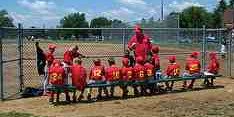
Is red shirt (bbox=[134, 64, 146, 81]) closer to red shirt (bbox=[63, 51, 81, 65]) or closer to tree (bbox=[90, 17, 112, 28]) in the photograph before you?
red shirt (bbox=[63, 51, 81, 65])

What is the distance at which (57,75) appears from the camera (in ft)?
45.1

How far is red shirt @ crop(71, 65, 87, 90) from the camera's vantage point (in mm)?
14100

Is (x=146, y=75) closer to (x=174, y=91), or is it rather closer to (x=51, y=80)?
(x=174, y=91)

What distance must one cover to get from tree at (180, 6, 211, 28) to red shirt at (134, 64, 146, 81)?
7652 centimetres

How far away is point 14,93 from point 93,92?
221cm

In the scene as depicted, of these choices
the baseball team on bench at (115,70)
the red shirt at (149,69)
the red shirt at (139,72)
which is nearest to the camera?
the baseball team on bench at (115,70)

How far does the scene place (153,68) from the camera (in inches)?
621

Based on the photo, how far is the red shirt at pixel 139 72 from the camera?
1541 cm

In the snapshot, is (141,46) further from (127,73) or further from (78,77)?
(78,77)

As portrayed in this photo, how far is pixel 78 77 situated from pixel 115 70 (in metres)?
1.25

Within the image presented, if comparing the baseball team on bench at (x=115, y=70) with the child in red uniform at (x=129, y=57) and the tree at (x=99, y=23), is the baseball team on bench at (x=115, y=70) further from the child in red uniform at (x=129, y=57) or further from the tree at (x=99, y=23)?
the tree at (x=99, y=23)

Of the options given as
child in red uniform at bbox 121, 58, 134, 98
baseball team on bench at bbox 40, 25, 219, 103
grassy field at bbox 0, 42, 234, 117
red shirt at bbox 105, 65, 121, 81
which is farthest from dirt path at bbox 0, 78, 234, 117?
red shirt at bbox 105, 65, 121, 81

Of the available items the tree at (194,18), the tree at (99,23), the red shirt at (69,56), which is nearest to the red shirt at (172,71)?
the red shirt at (69,56)

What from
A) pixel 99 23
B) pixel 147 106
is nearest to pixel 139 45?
pixel 147 106
